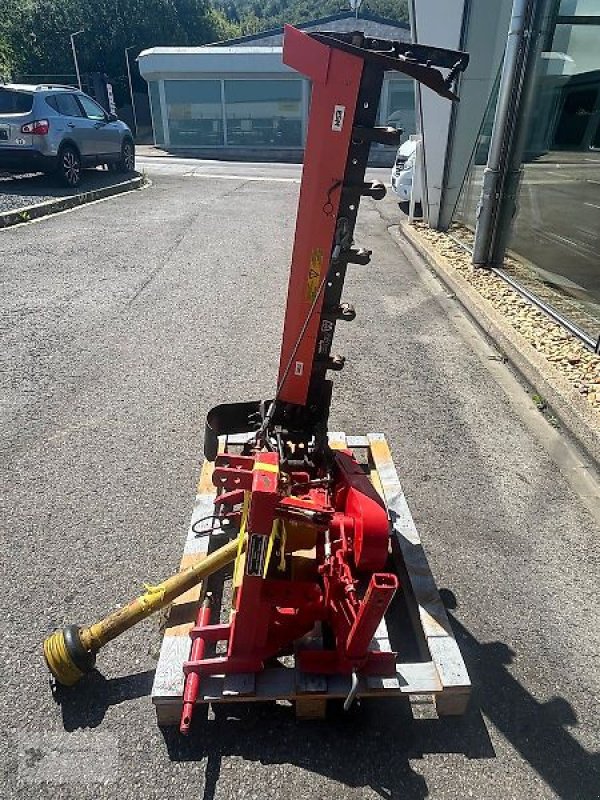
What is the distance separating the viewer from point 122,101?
135 ft

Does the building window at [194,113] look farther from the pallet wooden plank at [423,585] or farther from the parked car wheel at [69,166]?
the pallet wooden plank at [423,585]

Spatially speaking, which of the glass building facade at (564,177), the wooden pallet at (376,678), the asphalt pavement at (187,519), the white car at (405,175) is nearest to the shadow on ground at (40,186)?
the asphalt pavement at (187,519)

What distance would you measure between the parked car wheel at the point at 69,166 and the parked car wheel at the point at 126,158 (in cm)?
247

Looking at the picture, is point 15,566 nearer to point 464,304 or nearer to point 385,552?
point 385,552

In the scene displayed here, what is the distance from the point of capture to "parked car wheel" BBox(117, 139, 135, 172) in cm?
1577

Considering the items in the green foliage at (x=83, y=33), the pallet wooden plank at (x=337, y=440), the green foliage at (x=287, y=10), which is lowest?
the pallet wooden plank at (x=337, y=440)

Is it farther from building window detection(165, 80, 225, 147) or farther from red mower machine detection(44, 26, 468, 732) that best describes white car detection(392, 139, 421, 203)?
building window detection(165, 80, 225, 147)

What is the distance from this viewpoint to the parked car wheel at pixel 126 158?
51.8 ft

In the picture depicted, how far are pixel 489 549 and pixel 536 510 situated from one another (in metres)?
0.59

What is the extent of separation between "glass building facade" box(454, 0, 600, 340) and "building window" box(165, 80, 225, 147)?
23.7 metres

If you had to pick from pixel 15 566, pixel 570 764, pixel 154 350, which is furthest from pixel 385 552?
pixel 154 350

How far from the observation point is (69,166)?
13.1m

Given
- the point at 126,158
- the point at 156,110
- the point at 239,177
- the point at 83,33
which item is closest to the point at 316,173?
the point at 126,158

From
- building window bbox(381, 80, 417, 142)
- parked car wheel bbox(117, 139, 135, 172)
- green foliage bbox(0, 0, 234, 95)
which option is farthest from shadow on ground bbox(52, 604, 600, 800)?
green foliage bbox(0, 0, 234, 95)
